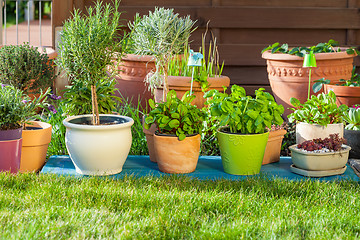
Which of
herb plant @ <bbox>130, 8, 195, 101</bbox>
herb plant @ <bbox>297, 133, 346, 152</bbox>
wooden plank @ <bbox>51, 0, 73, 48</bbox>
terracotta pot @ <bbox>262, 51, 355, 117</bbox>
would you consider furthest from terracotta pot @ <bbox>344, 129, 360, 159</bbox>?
wooden plank @ <bbox>51, 0, 73, 48</bbox>

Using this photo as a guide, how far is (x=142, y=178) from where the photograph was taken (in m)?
2.86

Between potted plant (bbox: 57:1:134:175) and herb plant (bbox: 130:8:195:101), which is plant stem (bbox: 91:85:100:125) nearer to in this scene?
potted plant (bbox: 57:1:134:175)

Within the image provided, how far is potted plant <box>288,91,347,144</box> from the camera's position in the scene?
10.7ft

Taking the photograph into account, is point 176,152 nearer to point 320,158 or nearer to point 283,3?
point 320,158

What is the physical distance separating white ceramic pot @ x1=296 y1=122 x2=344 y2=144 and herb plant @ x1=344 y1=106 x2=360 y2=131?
0.26 metres

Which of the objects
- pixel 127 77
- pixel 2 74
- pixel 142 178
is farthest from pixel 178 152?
pixel 127 77

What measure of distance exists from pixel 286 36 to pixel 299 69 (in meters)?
0.92

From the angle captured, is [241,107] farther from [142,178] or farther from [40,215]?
[40,215]

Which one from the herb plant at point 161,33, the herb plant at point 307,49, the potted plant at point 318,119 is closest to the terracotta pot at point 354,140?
the potted plant at point 318,119

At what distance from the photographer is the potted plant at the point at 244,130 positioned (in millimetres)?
2936

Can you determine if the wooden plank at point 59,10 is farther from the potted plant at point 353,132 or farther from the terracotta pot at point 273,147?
the potted plant at point 353,132

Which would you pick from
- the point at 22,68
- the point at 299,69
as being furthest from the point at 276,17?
the point at 22,68

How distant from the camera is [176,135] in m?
2.95

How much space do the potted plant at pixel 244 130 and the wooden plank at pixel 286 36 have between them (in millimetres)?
2083
